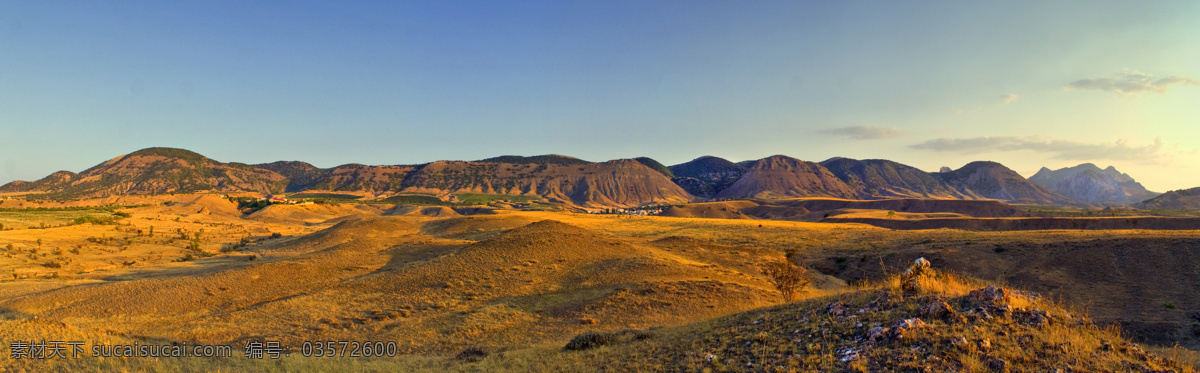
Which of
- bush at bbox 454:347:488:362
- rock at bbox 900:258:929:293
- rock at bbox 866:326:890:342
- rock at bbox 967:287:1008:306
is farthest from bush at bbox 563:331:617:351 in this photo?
rock at bbox 967:287:1008:306

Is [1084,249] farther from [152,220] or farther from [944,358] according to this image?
[152,220]

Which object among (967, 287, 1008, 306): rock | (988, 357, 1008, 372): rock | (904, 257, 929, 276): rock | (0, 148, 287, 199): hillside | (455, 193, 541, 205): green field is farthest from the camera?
(0, 148, 287, 199): hillside

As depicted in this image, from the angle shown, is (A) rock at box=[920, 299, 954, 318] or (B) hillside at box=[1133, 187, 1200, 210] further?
(B) hillside at box=[1133, 187, 1200, 210]

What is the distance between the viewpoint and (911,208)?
10631 cm

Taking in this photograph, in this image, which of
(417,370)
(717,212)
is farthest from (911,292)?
(717,212)

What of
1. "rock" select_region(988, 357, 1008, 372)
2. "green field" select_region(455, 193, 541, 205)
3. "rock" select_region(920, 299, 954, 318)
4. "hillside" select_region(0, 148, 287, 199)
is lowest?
"rock" select_region(988, 357, 1008, 372)

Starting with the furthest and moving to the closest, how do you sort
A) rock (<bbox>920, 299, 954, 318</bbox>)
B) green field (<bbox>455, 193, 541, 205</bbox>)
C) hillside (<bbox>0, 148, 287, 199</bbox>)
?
hillside (<bbox>0, 148, 287, 199</bbox>), green field (<bbox>455, 193, 541, 205</bbox>), rock (<bbox>920, 299, 954, 318</bbox>)

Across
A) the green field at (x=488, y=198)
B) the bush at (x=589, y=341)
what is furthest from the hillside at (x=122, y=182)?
the bush at (x=589, y=341)

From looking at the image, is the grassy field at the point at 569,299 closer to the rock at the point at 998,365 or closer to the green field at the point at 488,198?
the rock at the point at 998,365

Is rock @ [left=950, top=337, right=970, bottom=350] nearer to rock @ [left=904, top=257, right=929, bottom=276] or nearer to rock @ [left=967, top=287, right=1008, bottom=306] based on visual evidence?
rock @ [left=967, top=287, right=1008, bottom=306]

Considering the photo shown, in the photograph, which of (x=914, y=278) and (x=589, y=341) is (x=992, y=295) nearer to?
(x=914, y=278)

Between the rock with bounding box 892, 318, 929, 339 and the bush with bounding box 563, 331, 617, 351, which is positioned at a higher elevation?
the rock with bounding box 892, 318, 929, 339

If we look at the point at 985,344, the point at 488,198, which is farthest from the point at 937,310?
the point at 488,198

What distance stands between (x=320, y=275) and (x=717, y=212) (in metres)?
97.3
